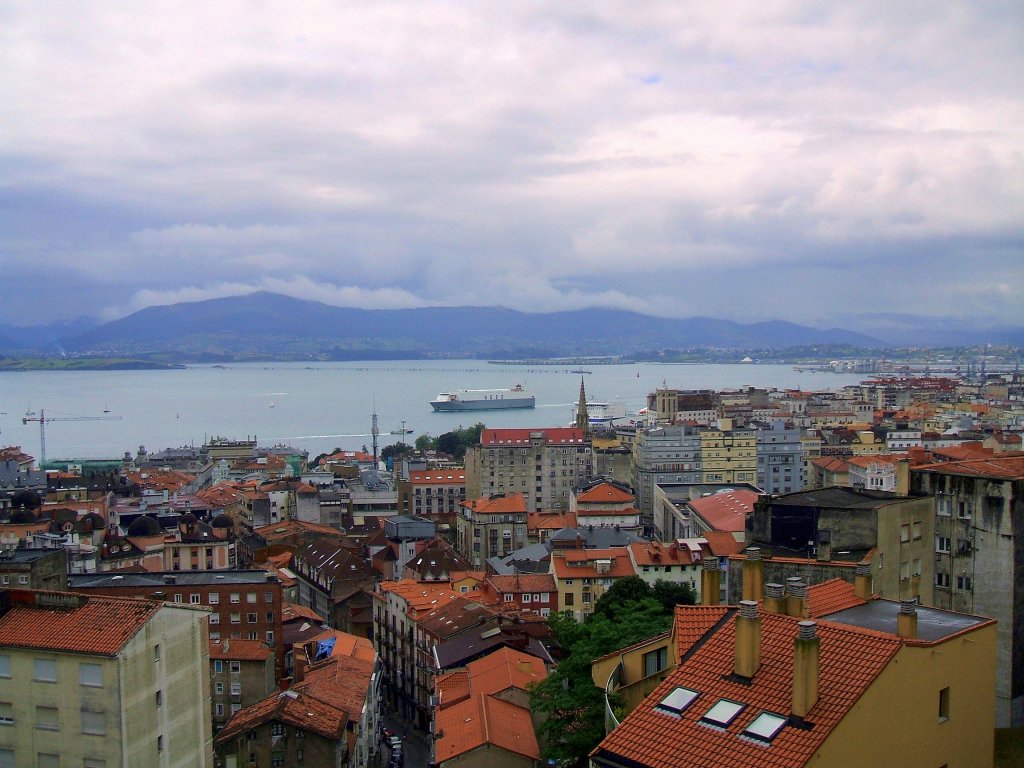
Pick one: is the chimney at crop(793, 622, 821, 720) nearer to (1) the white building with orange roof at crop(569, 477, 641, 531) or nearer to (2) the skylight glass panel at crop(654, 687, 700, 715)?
(2) the skylight glass panel at crop(654, 687, 700, 715)

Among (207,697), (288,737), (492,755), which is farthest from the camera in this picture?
(288,737)

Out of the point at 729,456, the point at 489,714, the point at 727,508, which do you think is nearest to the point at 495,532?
the point at 727,508

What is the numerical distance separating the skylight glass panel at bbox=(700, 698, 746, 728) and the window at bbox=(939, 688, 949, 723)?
66.0 inches

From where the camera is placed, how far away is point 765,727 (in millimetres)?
7777

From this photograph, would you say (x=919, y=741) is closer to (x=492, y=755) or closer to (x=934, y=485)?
(x=492, y=755)

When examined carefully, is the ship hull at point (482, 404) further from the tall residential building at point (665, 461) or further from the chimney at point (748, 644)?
the chimney at point (748, 644)

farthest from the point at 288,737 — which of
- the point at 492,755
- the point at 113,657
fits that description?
the point at 113,657

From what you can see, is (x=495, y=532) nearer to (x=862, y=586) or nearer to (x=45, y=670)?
(x=45, y=670)

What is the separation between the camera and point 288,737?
17984 millimetres

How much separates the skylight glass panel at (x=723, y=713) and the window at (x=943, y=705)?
1675 mm

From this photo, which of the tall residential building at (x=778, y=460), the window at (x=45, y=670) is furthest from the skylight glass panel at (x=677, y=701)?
the tall residential building at (x=778, y=460)

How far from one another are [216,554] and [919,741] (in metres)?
29.9

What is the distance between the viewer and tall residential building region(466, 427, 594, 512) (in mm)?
57219

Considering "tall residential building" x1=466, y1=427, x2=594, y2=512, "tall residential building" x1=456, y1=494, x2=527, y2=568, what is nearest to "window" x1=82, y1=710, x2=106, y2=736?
"tall residential building" x1=456, y1=494, x2=527, y2=568
